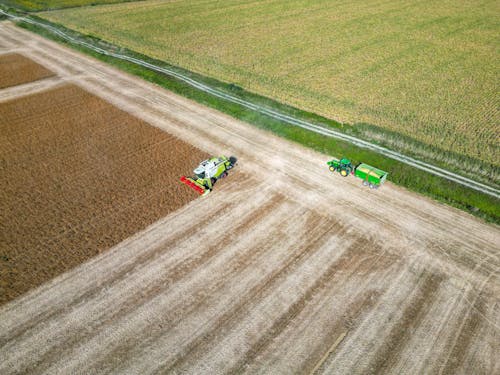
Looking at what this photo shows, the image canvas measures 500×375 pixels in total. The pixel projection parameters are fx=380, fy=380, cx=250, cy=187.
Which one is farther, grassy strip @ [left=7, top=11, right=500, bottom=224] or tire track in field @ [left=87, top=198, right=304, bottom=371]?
grassy strip @ [left=7, top=11, right=500, bottom=224]

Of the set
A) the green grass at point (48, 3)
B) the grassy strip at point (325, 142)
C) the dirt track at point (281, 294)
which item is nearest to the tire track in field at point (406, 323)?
the dirt track at point (281, 294)

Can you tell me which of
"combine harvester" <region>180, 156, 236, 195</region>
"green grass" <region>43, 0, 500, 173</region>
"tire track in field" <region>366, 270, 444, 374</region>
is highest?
"green grass" <region>43, 0, 500, 173</region>

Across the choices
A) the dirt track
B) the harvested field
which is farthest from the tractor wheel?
the dirt track

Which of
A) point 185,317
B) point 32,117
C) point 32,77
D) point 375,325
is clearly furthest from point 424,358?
point 32,77

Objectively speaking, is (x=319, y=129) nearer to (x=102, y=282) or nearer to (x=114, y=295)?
(x=102, y=282)

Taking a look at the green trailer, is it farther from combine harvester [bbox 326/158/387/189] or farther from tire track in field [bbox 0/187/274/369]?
tire track in field [bbox 0/187/274/369]

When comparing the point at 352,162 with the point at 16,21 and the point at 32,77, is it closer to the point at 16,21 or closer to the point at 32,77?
the point at 32,77
